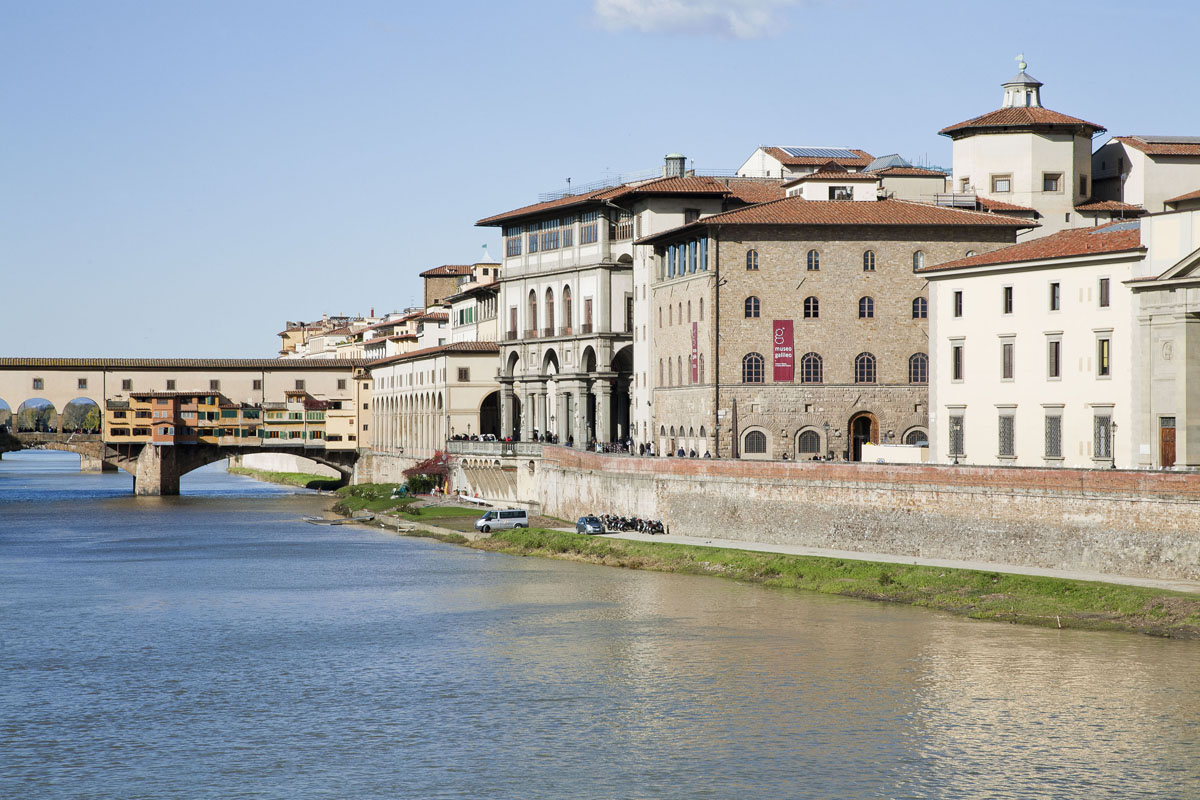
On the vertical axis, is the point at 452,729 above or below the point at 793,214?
below

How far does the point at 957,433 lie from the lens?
60688mm

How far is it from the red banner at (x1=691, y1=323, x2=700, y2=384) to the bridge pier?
5959 centimetres

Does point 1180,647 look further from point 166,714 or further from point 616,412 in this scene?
point 616,412

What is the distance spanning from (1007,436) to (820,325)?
14988 mm

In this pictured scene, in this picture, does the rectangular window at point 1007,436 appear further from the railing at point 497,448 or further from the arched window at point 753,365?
the railing at point 497,448

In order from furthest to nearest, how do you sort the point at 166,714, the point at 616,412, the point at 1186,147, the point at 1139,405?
the point at 616,412
the point at 1186,147
the point at 1139,405
the point at 166,714

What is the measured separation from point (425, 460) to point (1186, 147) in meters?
51.9

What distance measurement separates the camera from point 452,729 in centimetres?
3438

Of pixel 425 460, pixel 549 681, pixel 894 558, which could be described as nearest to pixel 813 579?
pixel 894 558

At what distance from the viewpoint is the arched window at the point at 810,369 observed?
71562 mm

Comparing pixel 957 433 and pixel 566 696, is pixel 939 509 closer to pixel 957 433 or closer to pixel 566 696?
pixel 957 433

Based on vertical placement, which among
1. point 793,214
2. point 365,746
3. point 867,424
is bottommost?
point 365,746

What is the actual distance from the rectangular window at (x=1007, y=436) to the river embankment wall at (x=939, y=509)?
5483mm

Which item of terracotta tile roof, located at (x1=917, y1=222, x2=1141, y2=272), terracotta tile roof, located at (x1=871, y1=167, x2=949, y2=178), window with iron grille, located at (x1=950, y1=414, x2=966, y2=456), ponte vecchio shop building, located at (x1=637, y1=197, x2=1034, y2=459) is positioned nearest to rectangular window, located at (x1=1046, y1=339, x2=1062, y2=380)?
terracotta tile roof, located at (x1=917, y1=222, x2=1141, y2=272)
